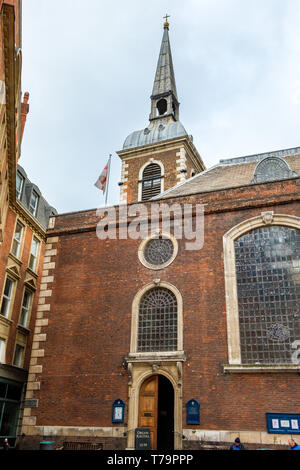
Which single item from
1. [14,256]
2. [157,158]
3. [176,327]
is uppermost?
[157,158]

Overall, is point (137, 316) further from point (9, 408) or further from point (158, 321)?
point (9, 408)

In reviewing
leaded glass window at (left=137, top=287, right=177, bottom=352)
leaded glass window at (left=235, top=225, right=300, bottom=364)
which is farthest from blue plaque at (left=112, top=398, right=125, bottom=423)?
leaded glass window at (left=235, top=225, right=300, bottom=364)

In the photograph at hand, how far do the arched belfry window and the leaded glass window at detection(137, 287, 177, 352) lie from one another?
1211 centimetres

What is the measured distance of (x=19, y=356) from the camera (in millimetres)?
19703

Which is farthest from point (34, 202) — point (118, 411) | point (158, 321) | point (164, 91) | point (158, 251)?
point (164, 91)

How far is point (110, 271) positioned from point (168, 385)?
6174 millimetres

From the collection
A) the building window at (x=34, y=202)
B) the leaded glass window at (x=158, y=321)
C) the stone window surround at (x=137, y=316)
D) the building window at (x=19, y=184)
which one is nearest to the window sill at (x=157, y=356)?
the stone window surround at (x=137, y=316)

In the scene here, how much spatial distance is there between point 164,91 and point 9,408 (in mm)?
27270

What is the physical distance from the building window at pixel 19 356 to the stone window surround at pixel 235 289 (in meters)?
10.3

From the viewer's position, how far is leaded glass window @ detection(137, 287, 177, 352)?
16.3 m

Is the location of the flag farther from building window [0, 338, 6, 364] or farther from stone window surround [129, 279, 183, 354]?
building window [0, 338, 6, 364]

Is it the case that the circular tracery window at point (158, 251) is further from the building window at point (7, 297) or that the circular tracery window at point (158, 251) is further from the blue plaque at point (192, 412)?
the building window at point (7, 297)

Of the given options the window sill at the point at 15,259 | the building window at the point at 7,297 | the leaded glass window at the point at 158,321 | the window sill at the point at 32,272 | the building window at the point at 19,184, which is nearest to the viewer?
the leaded glass window at the point at 158,321

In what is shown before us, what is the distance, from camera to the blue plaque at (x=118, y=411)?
50.7ft
